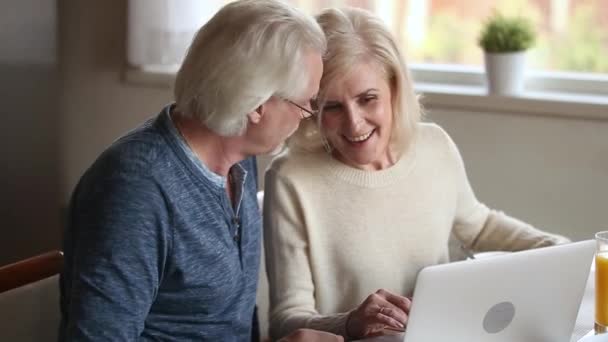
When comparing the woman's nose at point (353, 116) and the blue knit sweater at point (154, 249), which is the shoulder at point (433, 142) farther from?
the blue knit sweater at point (154, 249)

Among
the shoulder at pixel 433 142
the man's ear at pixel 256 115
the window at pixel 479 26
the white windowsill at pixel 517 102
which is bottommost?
the white windowsill at pixel 517 102

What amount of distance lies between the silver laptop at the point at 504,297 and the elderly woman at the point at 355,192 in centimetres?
40

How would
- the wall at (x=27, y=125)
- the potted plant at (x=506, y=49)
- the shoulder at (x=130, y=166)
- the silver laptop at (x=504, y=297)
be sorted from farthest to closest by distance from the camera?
1. the wall at (x=27, y=125)
2. the potted plant at (x=506, y=49)
3. the shoulder at (x=130, y=166)
4. the silver laptop at (x=504, y=297)

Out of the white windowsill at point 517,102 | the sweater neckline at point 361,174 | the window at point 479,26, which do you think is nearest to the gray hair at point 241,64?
the sweater neckline at point 361,174

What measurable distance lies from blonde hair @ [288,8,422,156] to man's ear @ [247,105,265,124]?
0.92 ft

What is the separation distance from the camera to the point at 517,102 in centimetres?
274

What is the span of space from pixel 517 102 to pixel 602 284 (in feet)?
4.06

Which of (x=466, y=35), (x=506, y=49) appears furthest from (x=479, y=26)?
(x=506, y=49)

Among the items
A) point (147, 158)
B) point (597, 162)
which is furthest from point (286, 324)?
point (597, 162)

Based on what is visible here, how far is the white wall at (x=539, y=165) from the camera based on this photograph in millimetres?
2674

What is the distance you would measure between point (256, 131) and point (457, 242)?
30.7 inches

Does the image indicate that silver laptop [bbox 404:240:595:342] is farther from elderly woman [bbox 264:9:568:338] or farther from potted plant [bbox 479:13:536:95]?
potted plant [bbox 479:13:536:95]

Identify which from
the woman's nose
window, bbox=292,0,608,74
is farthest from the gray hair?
window, bbox=292,0,608,74

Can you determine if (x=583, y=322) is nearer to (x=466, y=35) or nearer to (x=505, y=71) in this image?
(x=505, y=71)
